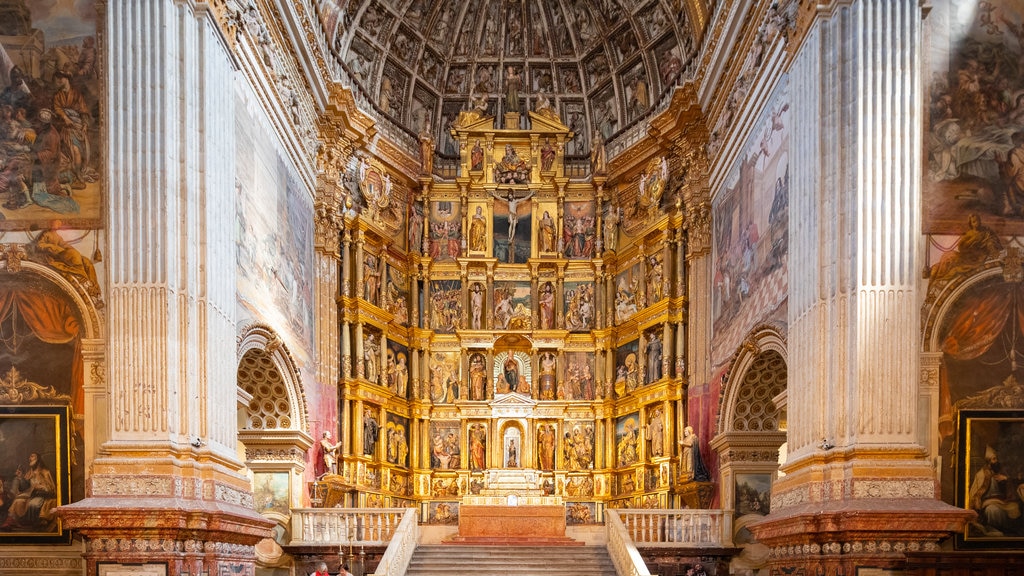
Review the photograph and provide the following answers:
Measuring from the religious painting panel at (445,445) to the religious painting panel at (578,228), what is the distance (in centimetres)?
667

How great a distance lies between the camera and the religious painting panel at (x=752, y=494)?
74.9ft

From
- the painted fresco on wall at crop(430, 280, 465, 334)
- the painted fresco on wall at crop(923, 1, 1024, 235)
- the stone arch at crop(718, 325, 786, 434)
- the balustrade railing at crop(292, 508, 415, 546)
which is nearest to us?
A: the painted fresco on wall at crop(923, 1, 1024, 235)

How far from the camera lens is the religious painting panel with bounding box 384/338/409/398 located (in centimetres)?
3017

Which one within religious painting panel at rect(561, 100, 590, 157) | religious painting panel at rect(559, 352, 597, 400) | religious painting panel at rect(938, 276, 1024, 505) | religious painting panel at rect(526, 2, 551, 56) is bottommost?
religious painting panel at rect(559, 352, 597, 400)

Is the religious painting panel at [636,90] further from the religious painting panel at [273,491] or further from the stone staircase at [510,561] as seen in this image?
the religious painting panel at [273,491]

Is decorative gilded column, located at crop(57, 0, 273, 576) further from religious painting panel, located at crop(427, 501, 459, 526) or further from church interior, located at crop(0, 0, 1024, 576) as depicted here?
religious painting panel, located at crop(427, 501, 459, 526)

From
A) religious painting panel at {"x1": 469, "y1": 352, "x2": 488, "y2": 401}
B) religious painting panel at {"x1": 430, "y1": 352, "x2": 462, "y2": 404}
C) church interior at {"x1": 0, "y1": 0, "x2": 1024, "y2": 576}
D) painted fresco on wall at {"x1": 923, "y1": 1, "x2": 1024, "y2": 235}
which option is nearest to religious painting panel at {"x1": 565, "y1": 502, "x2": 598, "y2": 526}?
church interior at {"x1": 0, "y1": 0, "x2": 1024, "y2": 576}

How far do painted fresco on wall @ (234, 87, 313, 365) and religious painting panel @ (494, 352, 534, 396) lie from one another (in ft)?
26.0

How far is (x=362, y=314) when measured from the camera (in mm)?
28359

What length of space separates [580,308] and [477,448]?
18.2 feet

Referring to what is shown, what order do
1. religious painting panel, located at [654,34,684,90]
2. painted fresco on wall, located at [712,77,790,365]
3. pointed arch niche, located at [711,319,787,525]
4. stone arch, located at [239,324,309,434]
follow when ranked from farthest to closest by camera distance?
religious painting panel, located at [654,34,684,90], pointed arch niche, located at [711,319,787,525], stone arch, located at [239,324,309,434], painted fresco on wall, located at [712,77,790,365]

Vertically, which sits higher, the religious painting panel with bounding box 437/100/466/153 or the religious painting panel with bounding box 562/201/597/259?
the religious painting panel with bounding box 437/100/466/153

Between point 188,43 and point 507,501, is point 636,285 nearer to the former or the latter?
point 507,501

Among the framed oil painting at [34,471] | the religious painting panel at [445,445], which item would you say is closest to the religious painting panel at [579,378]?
the religious painting panel at [445,445]
